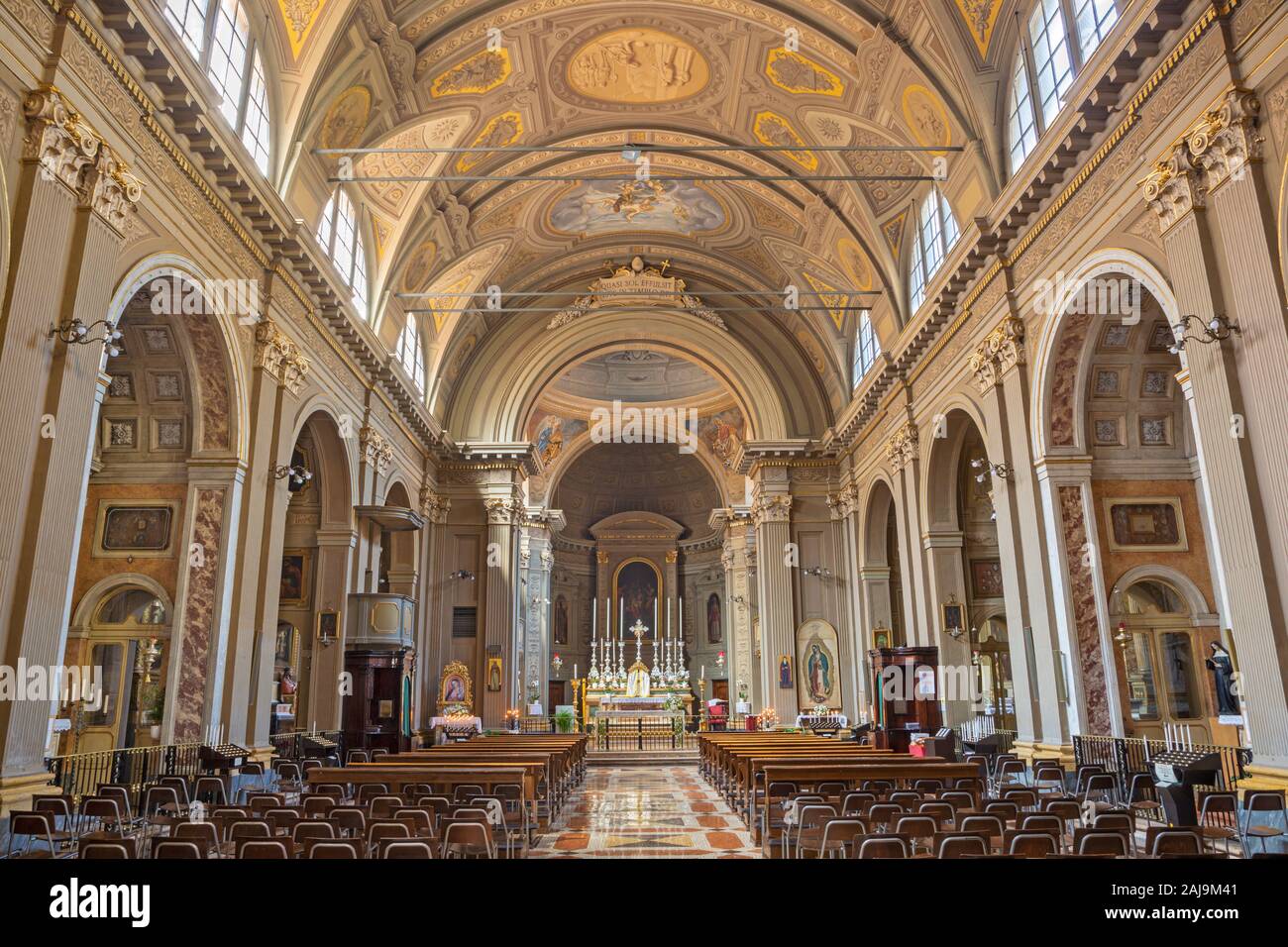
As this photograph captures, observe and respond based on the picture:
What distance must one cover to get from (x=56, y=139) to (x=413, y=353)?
598 inches

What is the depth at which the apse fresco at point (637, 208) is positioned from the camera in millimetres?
23812

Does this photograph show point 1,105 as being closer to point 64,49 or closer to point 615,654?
point 64,49

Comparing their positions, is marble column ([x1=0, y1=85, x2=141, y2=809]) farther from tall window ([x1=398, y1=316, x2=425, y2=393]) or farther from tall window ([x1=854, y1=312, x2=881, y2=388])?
tall window ([x1=854, y1=312, x2=881, y2=388])

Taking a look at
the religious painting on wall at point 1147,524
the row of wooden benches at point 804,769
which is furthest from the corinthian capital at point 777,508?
the religious painting on wall at point 1147,524

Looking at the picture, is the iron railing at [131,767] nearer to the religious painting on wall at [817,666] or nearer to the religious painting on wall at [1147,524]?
the religious painting on wall at [1147,524]

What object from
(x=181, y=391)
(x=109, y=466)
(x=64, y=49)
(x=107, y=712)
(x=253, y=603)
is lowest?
(x=107, y=712)

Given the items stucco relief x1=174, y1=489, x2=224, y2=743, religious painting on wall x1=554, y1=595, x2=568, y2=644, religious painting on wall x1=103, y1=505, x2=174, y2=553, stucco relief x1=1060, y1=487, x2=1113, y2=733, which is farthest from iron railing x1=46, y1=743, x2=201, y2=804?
religious painting on wall x1=554, y1=595, x2=568, y2=644

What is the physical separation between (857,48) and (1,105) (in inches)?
526

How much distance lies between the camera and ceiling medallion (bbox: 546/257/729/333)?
2777 cm
